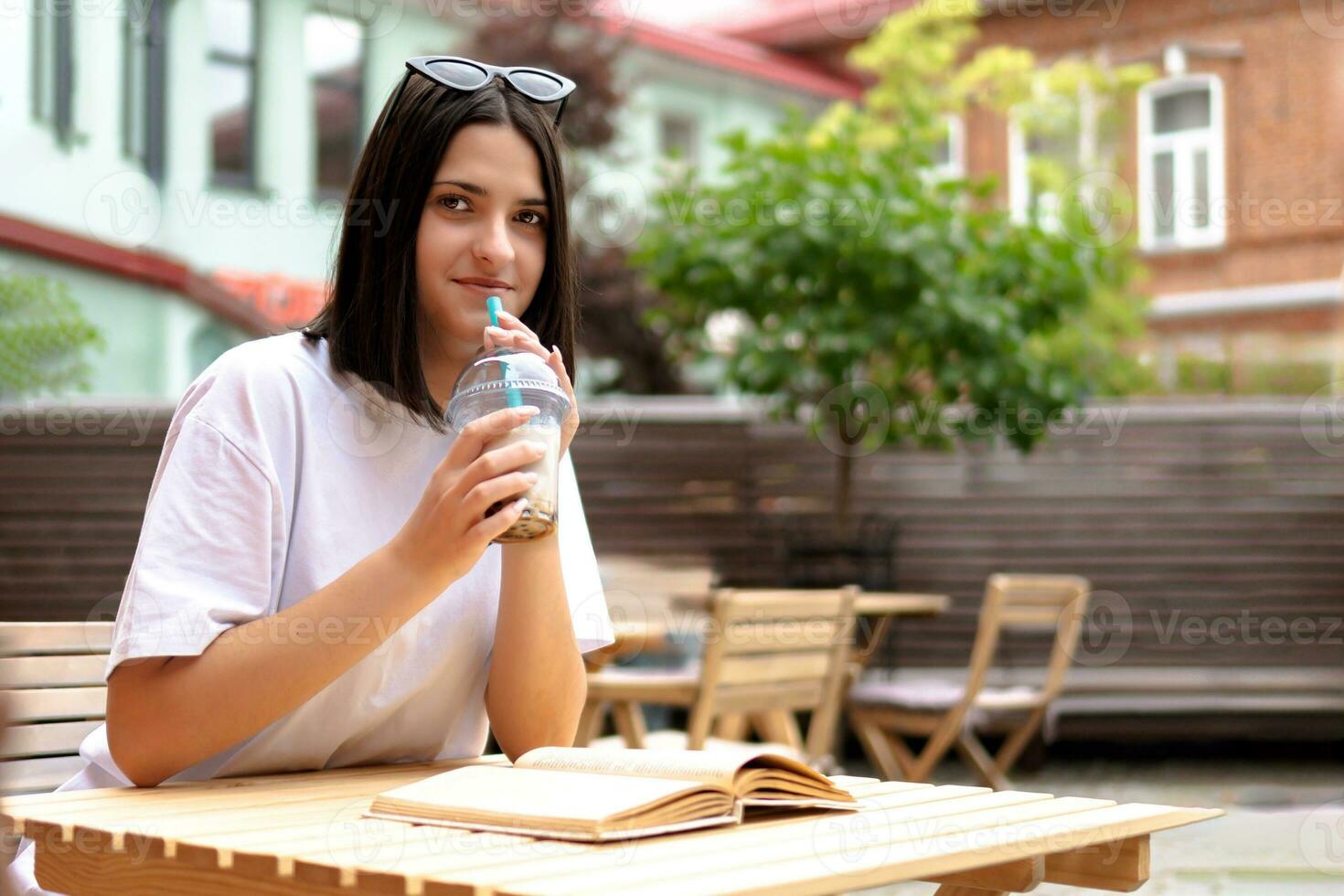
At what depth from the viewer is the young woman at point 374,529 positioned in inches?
58.6

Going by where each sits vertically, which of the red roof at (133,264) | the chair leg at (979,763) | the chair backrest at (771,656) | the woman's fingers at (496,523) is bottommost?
the chair leg at (979,763)

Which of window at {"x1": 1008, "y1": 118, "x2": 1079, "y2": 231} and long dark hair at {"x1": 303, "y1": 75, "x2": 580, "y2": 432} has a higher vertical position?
window at {"x1": 1008, "y1": 118, "x2": 1079, "y2": 231}

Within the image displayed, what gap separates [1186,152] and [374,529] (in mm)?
17414

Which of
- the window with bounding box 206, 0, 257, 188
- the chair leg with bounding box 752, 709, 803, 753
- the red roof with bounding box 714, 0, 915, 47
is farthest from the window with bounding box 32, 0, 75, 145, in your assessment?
the red roof with bounding box 714, 0, 915, 47

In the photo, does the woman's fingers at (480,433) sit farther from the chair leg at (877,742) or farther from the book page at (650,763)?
the chair leg at (877,742)

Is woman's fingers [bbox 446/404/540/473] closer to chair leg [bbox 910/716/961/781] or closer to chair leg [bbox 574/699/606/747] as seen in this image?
chair leg [bbox 574/699/606/747]

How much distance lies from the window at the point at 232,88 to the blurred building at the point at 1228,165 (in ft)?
27.8

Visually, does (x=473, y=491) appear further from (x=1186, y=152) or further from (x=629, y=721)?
(x=1186, y=152)

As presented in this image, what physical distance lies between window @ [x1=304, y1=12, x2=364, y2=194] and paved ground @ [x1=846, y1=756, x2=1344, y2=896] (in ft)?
22.6

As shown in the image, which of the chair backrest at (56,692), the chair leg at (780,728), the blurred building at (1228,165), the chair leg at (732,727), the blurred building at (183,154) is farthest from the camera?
the blurred building at (1228,165)

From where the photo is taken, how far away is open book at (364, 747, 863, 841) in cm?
121

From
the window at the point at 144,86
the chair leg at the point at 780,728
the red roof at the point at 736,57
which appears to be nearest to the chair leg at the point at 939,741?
the chair leg at the point at 780,728

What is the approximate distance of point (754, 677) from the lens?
4531 millimetres

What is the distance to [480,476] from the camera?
136cm
